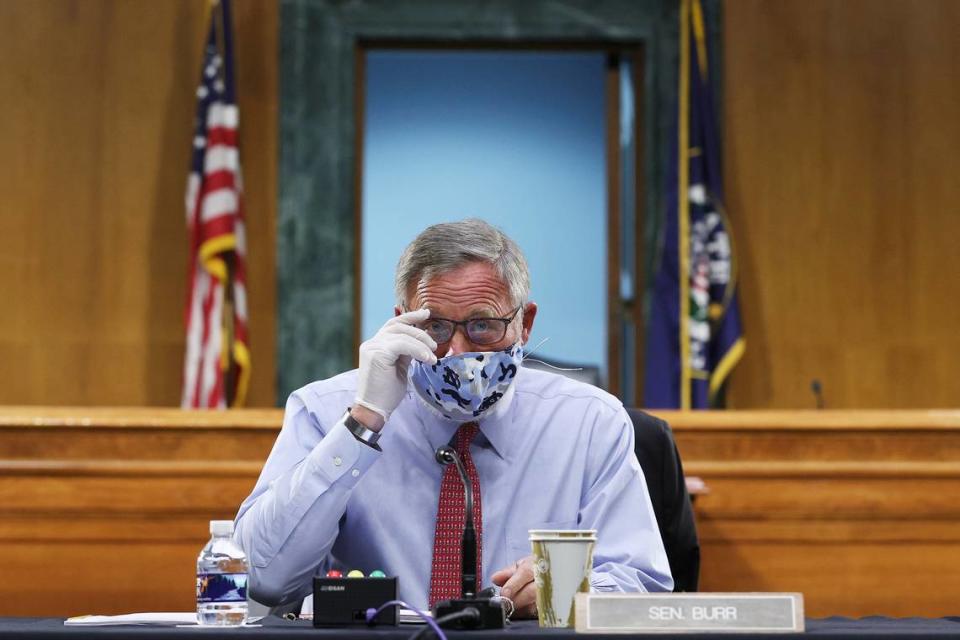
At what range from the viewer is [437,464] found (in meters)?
2.21

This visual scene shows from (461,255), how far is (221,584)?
74 centimetres

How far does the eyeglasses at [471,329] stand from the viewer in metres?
2.17

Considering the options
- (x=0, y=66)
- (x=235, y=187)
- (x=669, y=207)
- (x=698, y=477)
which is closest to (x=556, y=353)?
(x=669, y=207)

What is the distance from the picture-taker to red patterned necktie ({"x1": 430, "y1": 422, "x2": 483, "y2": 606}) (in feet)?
6.93

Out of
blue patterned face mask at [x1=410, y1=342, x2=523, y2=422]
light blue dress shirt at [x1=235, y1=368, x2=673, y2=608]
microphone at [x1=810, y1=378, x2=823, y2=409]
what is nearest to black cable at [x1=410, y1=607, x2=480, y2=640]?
light blue dress shirt at [x1=235, y1=368, x2=673, y2=608]

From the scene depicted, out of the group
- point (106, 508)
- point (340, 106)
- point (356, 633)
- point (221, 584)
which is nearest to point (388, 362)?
point (221, 584)

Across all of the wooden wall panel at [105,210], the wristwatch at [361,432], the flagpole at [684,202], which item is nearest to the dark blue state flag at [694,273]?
the flagpole at [684,202]

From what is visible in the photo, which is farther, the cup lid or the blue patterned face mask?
the blue patterned face mask

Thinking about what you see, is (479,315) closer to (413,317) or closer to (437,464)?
(413,317)

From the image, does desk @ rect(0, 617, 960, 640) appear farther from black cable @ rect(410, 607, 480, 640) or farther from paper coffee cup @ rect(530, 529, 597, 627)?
paper coffee cup @ rect(530, 529, 597, 627)

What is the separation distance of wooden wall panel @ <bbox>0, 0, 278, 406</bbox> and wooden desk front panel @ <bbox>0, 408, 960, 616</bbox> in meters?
2.33

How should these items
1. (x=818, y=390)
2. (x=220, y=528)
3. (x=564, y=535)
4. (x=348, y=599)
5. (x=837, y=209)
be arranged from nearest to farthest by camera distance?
1. (x=348, y=599)
2. (x=564, y=535)
3. (x=220, y=528)
4. (x=818, y=390)
5. (x=837, y=209)

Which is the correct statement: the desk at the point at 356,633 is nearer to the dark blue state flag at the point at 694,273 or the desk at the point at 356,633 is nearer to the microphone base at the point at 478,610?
the microphone base at the point at 478,610

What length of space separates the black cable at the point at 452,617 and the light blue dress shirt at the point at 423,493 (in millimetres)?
540
